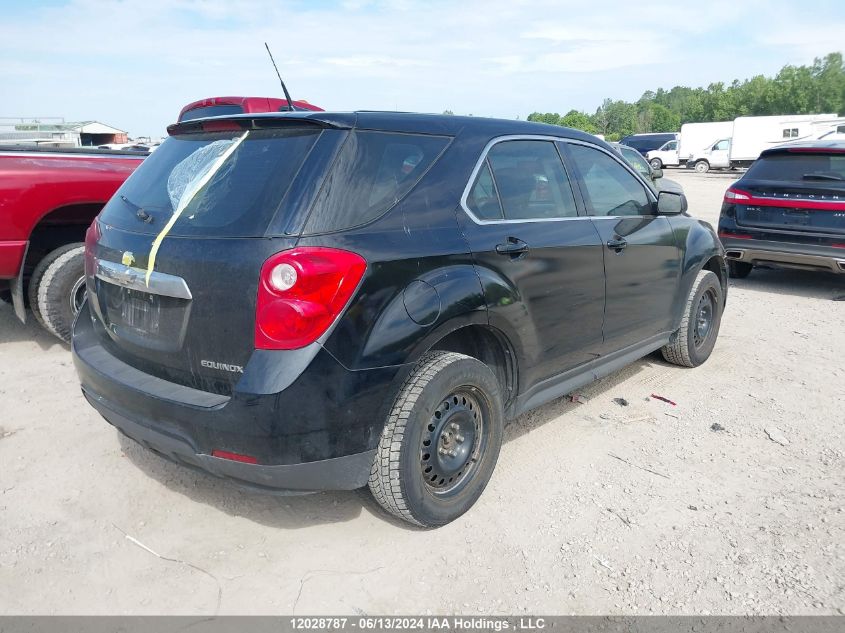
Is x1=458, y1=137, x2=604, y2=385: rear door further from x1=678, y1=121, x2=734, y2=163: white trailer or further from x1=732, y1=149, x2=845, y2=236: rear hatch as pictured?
x1=678, y1=121, x2=734, y2=163: white trailer

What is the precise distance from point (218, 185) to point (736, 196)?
6.89 metres

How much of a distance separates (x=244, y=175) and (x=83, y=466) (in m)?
1.92

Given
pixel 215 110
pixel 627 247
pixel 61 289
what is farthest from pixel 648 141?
pixel 61 289

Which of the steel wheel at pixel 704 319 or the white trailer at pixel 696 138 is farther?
the white trailer at pixel 696 138

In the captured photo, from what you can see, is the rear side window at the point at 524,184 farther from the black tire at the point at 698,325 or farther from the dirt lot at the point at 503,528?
the black tire at the point at 698,325

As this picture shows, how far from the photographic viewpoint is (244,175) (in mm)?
2775

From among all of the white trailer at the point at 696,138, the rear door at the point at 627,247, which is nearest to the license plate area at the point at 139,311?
the rear door at the point at 627,247

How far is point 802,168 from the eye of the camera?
24.8 ft

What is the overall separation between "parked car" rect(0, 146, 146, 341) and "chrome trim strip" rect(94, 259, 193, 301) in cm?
226

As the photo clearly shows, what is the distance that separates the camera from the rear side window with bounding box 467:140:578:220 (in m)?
3.25

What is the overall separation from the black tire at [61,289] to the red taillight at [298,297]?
3.31 metres

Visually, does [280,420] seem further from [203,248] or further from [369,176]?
[369,176]

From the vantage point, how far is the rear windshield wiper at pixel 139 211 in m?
2.95

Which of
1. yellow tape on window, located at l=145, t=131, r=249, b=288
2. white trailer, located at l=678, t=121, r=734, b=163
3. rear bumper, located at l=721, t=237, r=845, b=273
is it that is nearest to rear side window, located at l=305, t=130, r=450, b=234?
yellow tape on window, located at l=145, t=131, r=249, b=288
